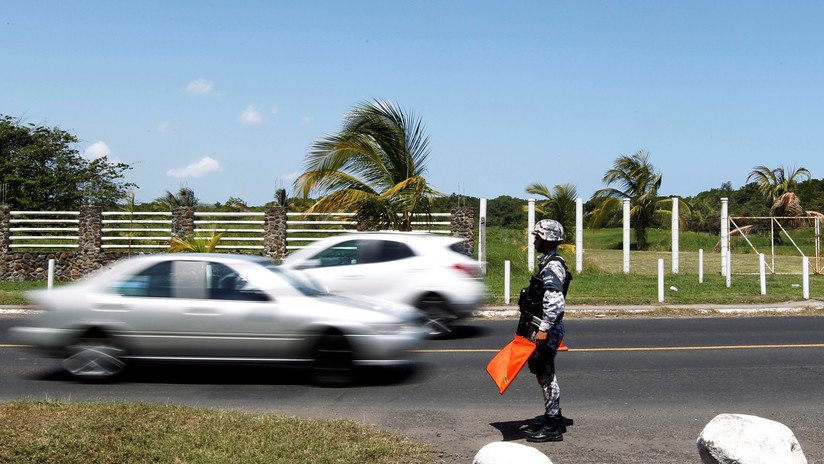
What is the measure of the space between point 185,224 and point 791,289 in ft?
56.3

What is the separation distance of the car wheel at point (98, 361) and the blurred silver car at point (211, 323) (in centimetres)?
1

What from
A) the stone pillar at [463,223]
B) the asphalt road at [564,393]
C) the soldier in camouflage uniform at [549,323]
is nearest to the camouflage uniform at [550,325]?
the soldier in camouflage uniform at [549,323]

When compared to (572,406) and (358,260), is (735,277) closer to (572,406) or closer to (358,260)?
(358,260)

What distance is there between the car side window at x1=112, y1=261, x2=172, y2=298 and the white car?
153 inches

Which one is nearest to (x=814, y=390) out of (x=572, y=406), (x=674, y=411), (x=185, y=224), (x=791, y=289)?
(x=674, y=411)

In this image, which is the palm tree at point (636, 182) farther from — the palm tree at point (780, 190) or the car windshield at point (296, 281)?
the car windshield at point (296, 281)

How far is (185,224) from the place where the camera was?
25.8m

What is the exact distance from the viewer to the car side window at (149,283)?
31.1 feet

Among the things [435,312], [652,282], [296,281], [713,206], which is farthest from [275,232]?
[713,206]

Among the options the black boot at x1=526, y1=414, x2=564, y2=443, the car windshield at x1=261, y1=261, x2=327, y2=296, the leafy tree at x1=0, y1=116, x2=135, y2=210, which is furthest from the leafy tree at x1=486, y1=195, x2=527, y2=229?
the black boot at x1=526, y1=414, x2=564, y2=443

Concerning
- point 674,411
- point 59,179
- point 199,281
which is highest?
point 59,179

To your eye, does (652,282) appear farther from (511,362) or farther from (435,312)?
(511,362)

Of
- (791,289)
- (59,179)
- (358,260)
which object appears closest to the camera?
(358,260)

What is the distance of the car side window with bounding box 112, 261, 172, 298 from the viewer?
948cm
